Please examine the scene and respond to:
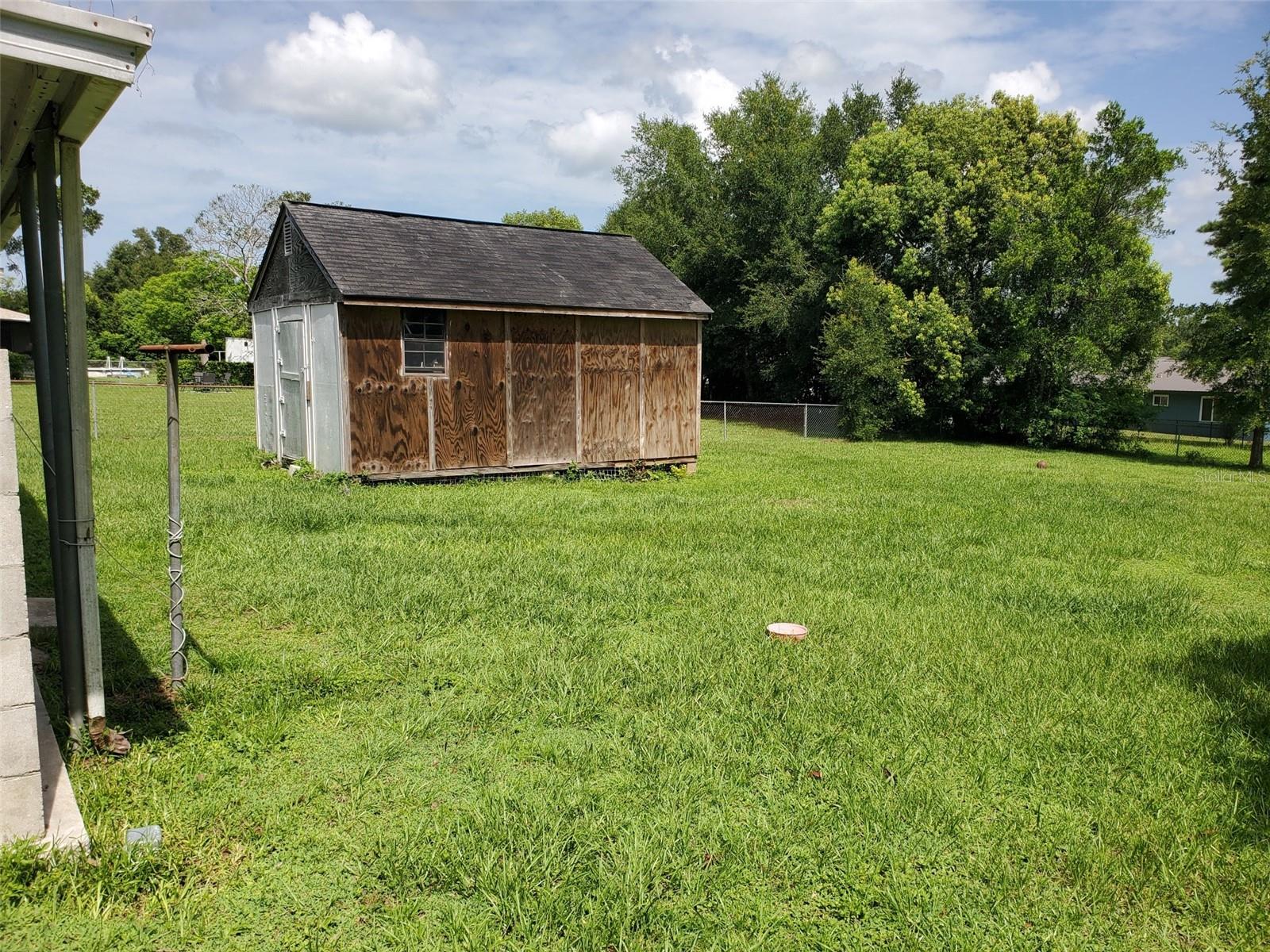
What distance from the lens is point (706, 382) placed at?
38844 millimetres

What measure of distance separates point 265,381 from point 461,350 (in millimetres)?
4447

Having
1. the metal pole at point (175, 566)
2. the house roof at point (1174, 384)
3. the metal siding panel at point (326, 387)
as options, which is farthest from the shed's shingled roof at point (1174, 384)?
the metal pole at point (175, 566)

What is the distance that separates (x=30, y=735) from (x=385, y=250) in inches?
415

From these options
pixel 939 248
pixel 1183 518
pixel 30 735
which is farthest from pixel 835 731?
pixel 939 248

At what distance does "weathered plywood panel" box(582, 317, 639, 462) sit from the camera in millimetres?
13688

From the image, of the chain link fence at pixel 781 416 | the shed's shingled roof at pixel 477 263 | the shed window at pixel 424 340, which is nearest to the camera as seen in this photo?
the shed's shingled roof at pixel 477 263

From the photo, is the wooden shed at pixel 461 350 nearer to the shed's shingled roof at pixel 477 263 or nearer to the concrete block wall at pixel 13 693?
the shed's shingled roof at pixel 477 263

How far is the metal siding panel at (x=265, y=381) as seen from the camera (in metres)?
14.1

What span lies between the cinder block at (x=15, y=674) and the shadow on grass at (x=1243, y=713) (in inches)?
190

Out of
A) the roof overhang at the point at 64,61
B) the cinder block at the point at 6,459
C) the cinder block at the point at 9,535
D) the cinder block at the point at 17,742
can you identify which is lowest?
the cinder block at the point at 17,742

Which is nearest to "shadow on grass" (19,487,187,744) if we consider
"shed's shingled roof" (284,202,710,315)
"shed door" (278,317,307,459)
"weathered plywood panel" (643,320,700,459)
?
"shed's shingled roof" (284,202,710,315)

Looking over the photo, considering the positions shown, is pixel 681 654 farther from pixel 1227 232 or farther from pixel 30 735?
pixel 1227 232

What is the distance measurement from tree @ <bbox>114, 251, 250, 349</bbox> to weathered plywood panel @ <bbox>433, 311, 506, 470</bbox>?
1456 inches

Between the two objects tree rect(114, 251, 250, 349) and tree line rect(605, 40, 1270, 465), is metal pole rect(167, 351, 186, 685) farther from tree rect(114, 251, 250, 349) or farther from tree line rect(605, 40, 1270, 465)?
tree rect(114, 251, 250, 349)
